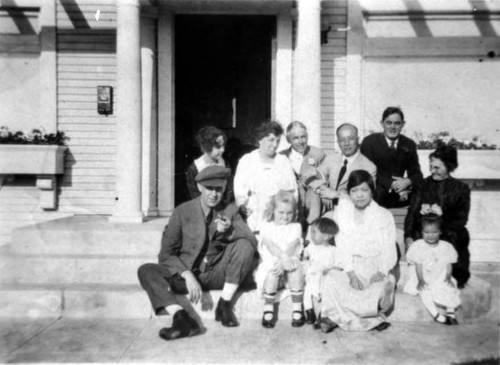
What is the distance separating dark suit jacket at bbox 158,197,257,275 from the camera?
4.03 meters

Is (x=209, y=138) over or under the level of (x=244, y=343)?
over

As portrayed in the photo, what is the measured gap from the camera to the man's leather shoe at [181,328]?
3.60 meters

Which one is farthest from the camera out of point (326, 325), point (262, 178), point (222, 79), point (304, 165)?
point (222, 79)

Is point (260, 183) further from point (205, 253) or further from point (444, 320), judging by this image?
point (444, 320)

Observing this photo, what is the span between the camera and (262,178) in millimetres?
4582

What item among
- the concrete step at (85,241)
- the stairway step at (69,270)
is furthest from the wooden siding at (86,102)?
the stairway step at (69,270)

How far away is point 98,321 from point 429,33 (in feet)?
17.6

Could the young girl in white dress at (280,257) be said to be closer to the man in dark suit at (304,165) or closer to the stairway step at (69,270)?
the man in dark suit at (304,165)

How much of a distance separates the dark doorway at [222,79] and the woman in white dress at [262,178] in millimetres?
2684

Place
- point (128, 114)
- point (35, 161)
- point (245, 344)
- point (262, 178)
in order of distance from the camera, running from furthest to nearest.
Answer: point (35, 161), point (128, 114), point (262, 178), point (245, 344)

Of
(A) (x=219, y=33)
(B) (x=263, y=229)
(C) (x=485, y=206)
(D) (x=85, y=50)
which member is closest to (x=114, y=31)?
(D) (x=85, y=50)

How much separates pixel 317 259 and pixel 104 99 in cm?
389

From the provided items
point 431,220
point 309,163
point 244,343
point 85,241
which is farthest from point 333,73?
point 244,343

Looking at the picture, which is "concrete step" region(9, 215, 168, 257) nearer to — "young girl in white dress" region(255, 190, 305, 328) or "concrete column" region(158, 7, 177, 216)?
"young girl in white dress" region(255, 190, 305, 328)
